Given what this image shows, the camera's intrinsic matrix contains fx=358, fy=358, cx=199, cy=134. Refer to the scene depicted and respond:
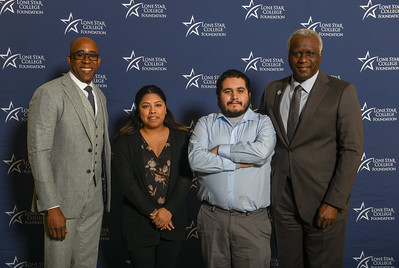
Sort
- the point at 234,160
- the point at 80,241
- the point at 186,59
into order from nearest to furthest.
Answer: the point at 234,160, the point at 80,241, the point at 186,59

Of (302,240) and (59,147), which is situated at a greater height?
(59,147)

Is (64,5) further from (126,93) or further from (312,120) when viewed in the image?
(312,120)

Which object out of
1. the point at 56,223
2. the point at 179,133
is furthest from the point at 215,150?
the point at 56,223

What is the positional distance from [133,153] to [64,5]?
1.65 metres

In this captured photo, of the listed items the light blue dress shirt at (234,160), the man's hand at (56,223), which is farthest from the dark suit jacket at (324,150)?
the man's hand at (56,223)

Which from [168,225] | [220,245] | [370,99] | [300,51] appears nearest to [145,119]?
[168,225]

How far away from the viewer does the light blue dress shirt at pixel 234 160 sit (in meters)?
1.98

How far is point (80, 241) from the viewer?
2191 millimetres

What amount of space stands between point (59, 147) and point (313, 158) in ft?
4.85

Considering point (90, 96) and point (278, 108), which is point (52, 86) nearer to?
point (90, 96)

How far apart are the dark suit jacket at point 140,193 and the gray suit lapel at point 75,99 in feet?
0.73

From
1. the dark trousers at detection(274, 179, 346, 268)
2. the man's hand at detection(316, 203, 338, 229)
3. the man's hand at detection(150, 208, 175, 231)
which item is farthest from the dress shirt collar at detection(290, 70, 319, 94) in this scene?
the man's hand at detection(150, 208, 175, 231)

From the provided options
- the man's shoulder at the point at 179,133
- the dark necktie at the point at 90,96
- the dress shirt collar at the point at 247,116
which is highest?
the dark necktie at the point at 90,96

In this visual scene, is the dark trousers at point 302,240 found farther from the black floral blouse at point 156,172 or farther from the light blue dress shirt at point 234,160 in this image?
the black floral blouse at point 156,172
